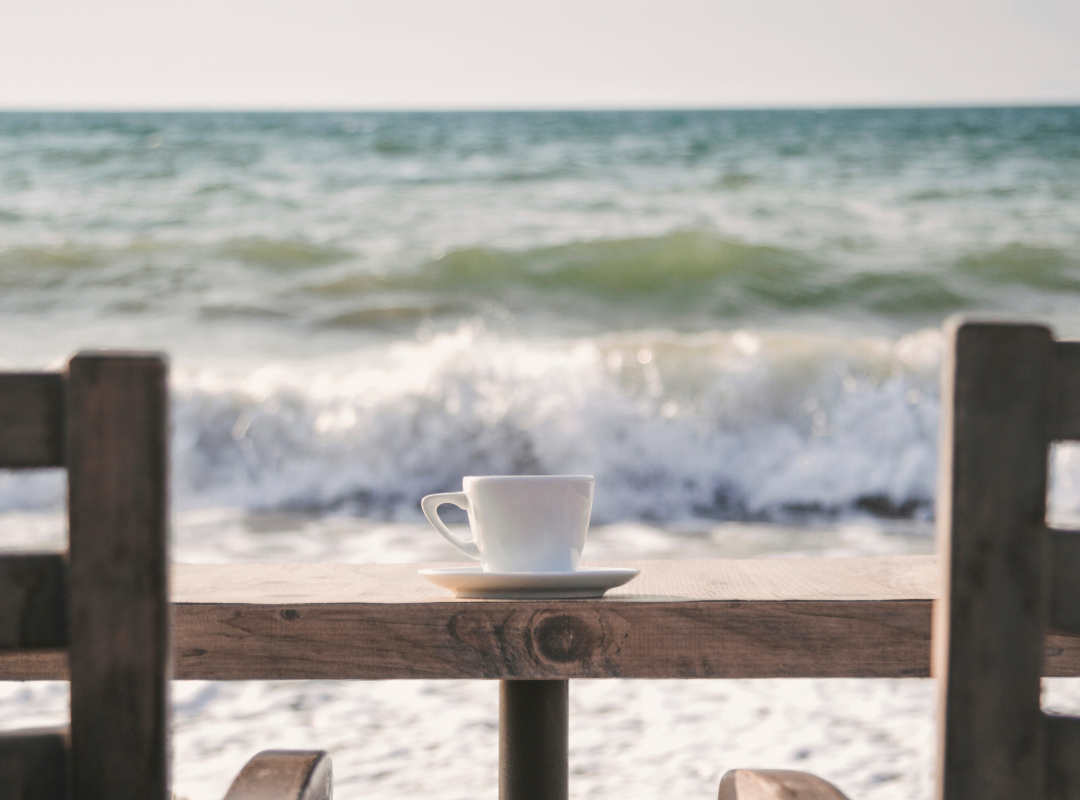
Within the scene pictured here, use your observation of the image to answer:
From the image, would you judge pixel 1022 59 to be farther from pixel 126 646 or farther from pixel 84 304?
pixel 126 646

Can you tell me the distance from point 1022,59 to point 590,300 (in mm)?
6148

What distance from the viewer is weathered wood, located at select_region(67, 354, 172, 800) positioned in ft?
1.29

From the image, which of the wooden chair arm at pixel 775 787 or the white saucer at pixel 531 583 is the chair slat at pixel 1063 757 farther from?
the white saucer at pixel 531 583

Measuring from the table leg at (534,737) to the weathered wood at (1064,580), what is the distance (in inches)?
25.5

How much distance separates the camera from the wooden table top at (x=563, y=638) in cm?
64

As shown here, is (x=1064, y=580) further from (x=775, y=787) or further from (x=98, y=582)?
(x=98, y=582)

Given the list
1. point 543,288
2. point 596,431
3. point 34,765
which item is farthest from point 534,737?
point 543,288

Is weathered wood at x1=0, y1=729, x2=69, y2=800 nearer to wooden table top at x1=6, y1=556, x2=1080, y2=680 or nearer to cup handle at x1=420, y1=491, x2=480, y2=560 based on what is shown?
wooden table top at x1=6, y1=556, x2=1080, y2=680

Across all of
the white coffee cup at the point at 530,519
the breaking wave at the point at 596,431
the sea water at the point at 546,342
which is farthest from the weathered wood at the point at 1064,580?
the breaking wave at the point at 596,431

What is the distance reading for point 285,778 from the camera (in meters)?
0.60

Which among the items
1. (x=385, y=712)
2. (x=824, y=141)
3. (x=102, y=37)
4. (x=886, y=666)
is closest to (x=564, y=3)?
(x=824, y=141)

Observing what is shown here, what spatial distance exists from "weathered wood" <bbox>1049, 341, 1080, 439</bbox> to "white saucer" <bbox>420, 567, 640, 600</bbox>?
33 centimetres

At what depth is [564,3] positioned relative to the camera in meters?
7.95

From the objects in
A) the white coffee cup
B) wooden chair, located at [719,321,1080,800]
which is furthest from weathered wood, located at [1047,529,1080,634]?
the white coffee cup
